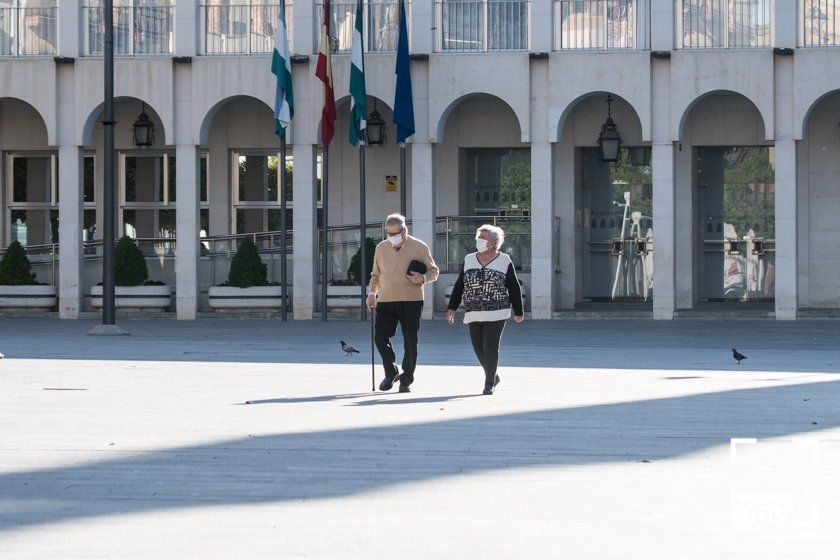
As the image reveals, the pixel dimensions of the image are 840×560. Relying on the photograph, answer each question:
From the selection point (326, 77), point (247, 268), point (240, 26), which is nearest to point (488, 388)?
point (326, 77)

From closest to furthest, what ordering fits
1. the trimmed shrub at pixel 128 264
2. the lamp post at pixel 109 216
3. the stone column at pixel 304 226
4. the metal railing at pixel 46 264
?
the lamp post at pixel 109 216
the stone column at pixel 304 226
the trimmed shrub at pixel 128 264
the metal railing at pixel 46 264

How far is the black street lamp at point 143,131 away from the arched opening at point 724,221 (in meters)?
11.1

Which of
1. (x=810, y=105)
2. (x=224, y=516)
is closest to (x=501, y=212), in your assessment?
(x=810, y=105)

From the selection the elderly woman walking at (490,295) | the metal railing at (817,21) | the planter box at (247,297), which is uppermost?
the metal railing at (817,21)

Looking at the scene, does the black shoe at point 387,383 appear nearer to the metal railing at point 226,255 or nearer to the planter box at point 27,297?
the metal railing at point 226,255

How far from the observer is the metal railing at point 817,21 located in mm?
27516

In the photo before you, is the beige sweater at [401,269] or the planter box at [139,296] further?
the planter box at [139,296]

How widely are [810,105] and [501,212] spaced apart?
24.2 feet

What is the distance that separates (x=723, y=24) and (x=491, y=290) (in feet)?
51.2

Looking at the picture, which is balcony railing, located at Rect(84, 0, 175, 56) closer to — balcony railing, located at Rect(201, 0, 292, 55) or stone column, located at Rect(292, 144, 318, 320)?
balcony railing, located at Rect(201, 0, 292, 55)

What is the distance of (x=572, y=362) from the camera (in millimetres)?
18203

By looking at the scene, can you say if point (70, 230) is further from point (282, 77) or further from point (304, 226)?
point (282, 77)

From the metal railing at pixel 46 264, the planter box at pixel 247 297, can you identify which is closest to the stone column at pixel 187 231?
the planter box at pixel 247 297

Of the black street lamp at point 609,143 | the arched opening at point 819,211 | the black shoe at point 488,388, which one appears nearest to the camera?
the black shoe at point 488,388
